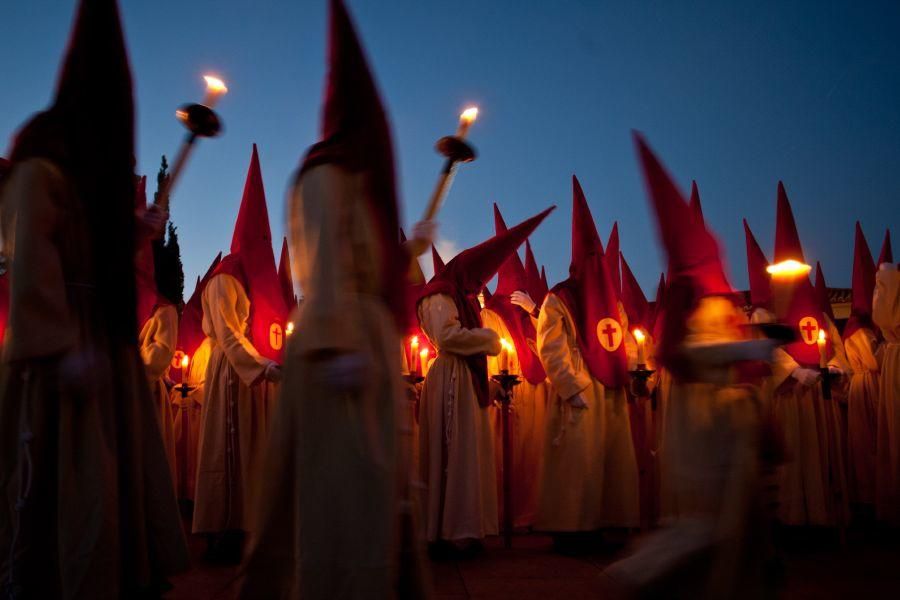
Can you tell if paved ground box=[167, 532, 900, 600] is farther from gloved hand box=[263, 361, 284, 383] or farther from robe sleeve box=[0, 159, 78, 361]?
robe sleeve box=[0, 159, 78, 361]

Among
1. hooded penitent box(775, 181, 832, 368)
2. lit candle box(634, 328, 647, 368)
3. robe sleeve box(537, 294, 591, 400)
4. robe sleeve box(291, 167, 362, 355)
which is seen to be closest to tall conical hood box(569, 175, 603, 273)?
robe sleeve box(537, 294, 591, 400)

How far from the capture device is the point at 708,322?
133 inches

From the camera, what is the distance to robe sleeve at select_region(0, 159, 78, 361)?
236 centimetres

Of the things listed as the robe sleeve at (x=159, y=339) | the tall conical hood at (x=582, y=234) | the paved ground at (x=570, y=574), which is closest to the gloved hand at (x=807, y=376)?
the paved ground at (x=570, y=574)

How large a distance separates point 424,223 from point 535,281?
22.1ft

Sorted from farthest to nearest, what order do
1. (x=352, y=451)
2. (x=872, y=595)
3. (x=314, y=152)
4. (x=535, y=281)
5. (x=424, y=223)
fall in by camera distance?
1. (x=535, y=281)
2. (x=872, y=595)
3. (x=424, y=223)
4. (x=314, y=152)
5. (x=352, y=451)

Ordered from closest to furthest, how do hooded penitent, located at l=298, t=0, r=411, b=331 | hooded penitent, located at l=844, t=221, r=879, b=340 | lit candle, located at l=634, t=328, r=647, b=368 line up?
hooded penitent, located at l=298, t=0, r=411, b=331, lit candle, located at l=634, t=328, r=647, b=368, hooded penitent, located at l=844, t=221, r=879, b=340

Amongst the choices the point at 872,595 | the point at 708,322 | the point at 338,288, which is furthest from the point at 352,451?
the point at 872,595

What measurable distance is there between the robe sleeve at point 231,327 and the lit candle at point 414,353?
2752 mm

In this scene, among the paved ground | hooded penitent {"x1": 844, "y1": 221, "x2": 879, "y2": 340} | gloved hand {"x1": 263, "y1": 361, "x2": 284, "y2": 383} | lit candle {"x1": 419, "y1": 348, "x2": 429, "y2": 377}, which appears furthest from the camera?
hooded penitent {"x1": 844, "y1": 221, "x2": 879, "y2": 340}

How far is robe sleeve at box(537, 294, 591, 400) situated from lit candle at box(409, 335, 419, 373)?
212 cm

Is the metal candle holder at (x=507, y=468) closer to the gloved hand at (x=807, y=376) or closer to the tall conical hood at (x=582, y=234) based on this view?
the tall conical hood at (x=582, y=234)

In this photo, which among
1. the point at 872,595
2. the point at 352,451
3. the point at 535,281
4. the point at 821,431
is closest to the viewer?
the point at 352,451

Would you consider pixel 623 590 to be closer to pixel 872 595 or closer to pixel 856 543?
pixel 872 595
